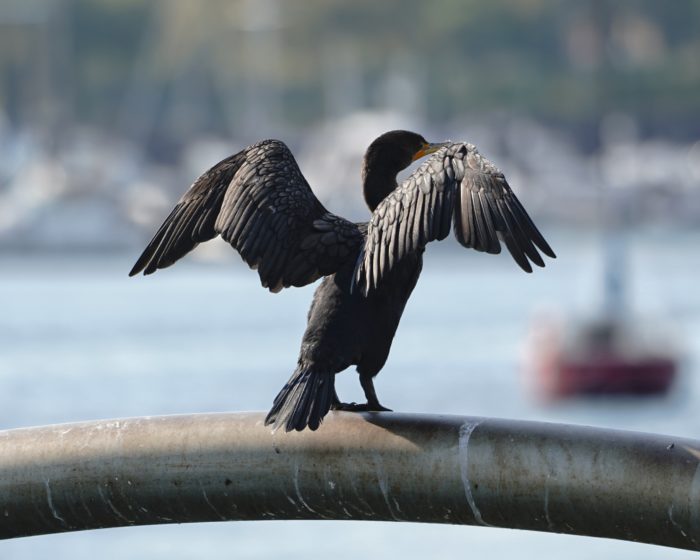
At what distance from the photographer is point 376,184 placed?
4910 mm

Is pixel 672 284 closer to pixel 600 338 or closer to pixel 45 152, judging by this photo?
pixel 600 338

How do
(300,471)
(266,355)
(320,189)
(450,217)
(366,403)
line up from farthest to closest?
(320,189) → (266,355) → (366,403) → (450,217) → (300,471)

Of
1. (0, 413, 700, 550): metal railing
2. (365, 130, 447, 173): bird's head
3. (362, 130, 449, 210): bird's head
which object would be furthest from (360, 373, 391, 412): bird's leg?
(0, 413, 700, 550): metal railing

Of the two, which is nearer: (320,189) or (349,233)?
(349,233)

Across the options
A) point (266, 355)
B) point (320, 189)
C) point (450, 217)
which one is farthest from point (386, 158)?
point (320, 189)

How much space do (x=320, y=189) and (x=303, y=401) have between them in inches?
2282

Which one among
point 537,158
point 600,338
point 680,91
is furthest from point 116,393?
point 680,91

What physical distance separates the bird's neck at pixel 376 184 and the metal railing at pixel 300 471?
4.25ft

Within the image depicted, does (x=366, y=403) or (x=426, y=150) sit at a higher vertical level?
(x=426, y=150)

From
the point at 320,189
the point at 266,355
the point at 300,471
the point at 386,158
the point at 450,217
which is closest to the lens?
the point at 300,471

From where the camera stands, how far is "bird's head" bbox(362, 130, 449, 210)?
4.89m

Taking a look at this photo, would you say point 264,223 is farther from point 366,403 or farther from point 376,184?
point 366,403

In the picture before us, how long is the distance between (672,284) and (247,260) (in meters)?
46.1

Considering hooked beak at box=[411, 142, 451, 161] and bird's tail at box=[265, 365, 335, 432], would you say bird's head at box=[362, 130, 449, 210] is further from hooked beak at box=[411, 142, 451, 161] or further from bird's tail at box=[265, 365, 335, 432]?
bird's tail at box=[265, 365, 335, 432]
